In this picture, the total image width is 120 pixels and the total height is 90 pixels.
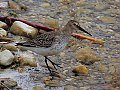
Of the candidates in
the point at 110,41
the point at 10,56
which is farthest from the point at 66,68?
the point at 110,41

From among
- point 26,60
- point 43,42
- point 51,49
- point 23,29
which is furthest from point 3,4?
point 51,49

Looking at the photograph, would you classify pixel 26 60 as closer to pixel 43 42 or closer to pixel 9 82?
pixel 43 42

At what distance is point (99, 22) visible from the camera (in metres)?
11.0

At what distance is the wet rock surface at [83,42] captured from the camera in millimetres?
7957

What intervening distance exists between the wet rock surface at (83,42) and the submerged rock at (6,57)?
0.15 m

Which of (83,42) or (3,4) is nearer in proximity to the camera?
(83,42)

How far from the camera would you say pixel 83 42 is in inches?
385

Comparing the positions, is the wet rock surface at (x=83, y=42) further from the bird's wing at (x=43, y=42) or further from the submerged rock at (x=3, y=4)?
the bird's wing at (x=43, y=42)

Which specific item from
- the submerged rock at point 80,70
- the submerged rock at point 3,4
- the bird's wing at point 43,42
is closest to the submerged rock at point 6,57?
the bird's wing at point 43,42

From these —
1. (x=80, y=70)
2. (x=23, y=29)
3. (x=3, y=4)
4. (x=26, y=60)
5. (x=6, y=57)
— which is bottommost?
(x=80, y=70)

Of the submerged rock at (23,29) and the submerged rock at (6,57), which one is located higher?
the submerged rock at (23,29)

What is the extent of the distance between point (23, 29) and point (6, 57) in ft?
5.27

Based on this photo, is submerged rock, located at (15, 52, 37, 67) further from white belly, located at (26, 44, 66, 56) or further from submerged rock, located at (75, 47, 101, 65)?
submerged rock, located at (75, 47, 101, 65)

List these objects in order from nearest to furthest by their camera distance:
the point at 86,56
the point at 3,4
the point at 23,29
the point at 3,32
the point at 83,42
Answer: the point at 86,56 → the point at 3,32 → the point at 23,29 → the point at 83,42 → the point at 3,4
